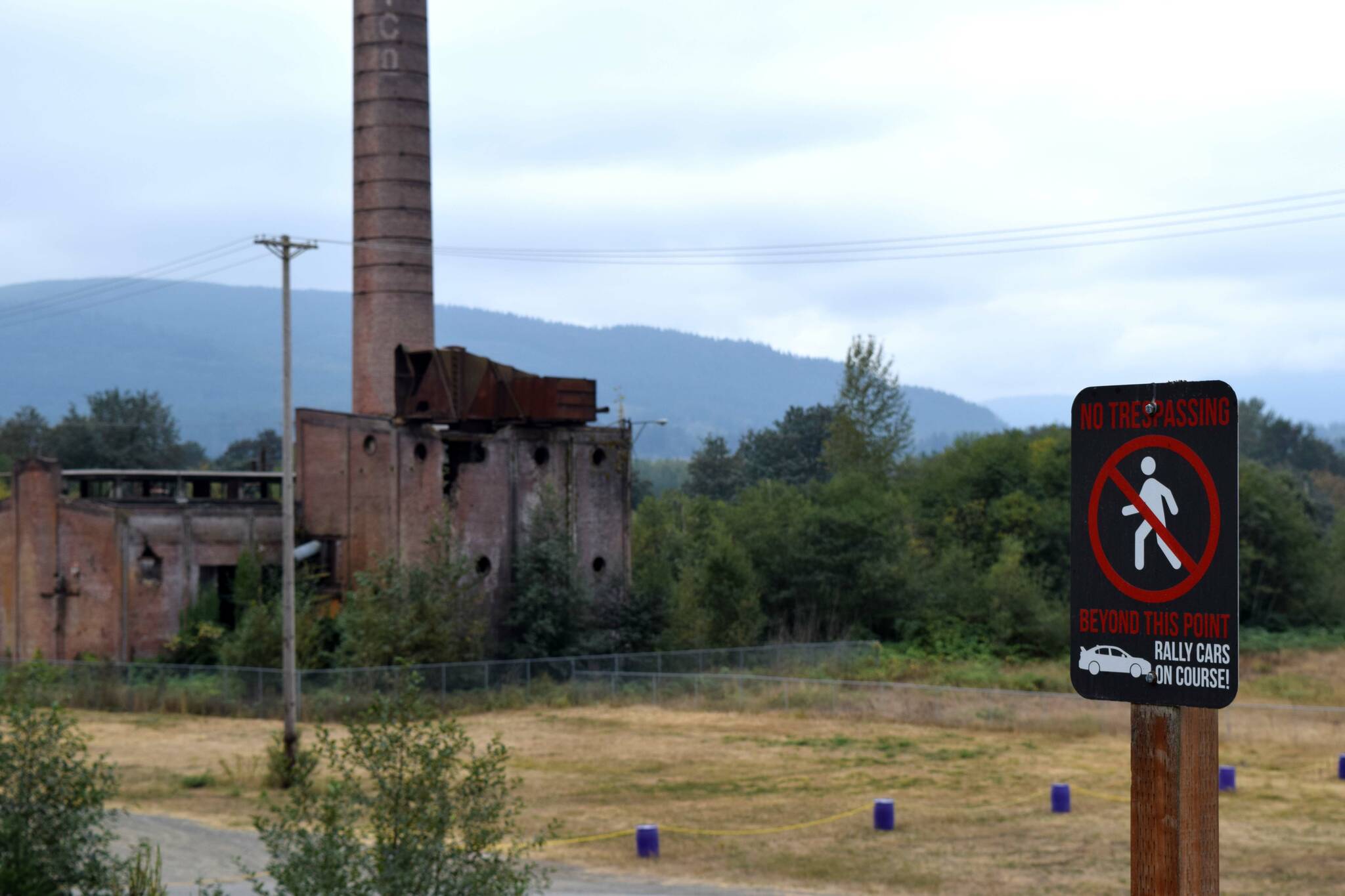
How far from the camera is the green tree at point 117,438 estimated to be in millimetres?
110875

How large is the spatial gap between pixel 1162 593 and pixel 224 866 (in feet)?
71.7

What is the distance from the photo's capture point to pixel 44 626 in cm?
4825

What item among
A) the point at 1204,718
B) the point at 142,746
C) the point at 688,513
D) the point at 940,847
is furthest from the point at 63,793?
the point at 688,513

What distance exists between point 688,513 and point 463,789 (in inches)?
2236

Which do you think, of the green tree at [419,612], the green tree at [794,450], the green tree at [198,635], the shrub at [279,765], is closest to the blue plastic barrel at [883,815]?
the shrub at [279,765]

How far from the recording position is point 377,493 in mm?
47219

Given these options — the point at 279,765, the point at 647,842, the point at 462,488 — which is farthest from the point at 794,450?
the point at 647,842

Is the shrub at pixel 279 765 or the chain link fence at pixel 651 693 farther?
the chain link fence at pixel 651 693

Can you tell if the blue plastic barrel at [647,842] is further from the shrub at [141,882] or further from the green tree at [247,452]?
the green tree at [247,452]

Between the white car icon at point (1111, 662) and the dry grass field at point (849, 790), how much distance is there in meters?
17.9

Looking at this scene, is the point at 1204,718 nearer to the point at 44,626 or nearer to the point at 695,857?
the point at 695,857

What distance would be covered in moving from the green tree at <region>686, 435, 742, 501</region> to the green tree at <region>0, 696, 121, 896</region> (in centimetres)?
10501

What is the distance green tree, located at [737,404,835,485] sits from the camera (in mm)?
114250

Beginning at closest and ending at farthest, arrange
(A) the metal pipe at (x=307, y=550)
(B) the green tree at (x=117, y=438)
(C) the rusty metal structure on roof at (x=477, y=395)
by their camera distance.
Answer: (C) the rusty metal structure on roof at (x=477, y=395)
(A) the metal pipe at (x=307, y=550)
(B) the green tree at (x=117, y=438)
